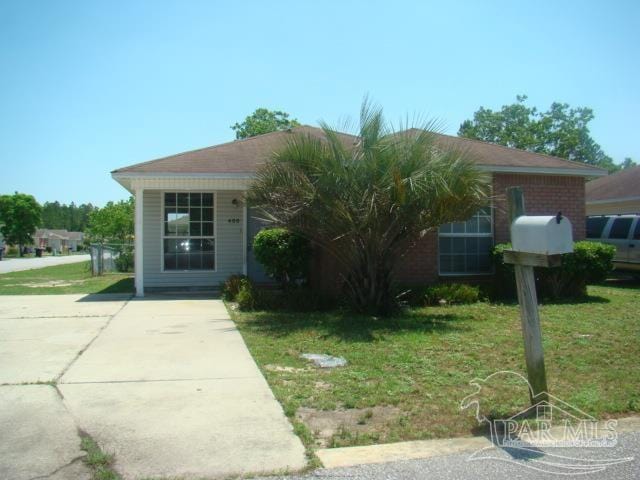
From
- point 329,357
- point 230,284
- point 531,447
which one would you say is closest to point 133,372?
point 329,357

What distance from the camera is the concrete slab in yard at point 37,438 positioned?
381cm

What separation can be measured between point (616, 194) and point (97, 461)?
71.9 feet

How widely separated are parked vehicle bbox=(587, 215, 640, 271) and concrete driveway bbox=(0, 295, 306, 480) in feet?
39.1

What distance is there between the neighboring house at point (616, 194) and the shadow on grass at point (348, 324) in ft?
45.1

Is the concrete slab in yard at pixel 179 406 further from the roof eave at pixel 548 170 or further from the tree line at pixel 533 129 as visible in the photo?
the tree line at pixel 533 129

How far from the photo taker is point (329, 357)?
7.11 meters

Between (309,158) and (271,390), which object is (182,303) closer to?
(309,158)

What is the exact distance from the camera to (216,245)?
48.9ft

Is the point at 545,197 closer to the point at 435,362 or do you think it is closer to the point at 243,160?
the point at 243,160

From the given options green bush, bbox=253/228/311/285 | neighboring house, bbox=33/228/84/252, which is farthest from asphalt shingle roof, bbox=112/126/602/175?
neighboring house, bbox=33/228/84/252

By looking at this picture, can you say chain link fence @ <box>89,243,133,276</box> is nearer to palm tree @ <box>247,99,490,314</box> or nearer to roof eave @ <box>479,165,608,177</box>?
palm tree @ <box>247,99,490,314</box>

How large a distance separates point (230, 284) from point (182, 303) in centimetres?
116

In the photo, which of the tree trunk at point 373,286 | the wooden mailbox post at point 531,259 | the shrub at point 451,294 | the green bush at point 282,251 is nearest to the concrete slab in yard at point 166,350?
the green bush at point 282,251

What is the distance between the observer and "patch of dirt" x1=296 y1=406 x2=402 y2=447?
4602mm
